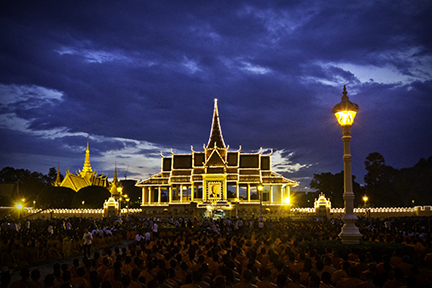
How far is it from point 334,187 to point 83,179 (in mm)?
52103

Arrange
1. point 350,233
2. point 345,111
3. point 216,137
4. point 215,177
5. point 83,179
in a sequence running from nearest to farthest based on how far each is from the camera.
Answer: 1. point 350,233
2. point 345,111
3. point 215,177
4. point 216,137
5. point 83,179

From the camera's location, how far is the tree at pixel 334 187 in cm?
7781

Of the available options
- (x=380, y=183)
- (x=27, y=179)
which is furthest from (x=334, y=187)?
(x=27, y=179)

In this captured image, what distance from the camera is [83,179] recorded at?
85.4m

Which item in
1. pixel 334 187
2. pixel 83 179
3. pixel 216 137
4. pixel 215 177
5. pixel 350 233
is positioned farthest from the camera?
pixel 83 179

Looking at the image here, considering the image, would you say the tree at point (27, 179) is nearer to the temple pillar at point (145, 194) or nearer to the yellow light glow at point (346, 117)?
the temple pillar at point (145, 194)

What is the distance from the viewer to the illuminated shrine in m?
80.7

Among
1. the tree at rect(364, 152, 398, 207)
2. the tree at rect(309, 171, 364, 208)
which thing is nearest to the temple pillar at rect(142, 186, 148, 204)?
the tree at rect(309, 171, 364, 208)

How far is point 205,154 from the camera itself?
68.4 meters

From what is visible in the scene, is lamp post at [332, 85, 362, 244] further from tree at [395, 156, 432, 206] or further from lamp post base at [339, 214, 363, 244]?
tree at [395, 156, 432, 206]

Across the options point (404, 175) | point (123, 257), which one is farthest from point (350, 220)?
point (404, 175)

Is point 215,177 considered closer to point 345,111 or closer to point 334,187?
point 334,187

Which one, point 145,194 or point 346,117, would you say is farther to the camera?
point 145,194

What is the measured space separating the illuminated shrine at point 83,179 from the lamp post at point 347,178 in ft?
240
